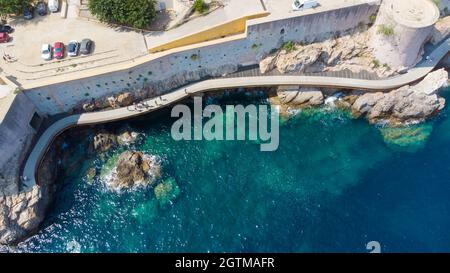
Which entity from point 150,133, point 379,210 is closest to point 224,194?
point 150,133

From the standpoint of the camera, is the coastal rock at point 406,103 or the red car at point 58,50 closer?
the red car at point 58,50

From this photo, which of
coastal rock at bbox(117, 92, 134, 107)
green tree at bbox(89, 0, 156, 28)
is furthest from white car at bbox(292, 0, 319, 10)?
coastal rock at bbox(117, 92, 134, 107)

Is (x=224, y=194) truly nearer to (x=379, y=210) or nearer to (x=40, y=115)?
(x=379, y=210)

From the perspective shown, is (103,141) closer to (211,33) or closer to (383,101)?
(211,33)

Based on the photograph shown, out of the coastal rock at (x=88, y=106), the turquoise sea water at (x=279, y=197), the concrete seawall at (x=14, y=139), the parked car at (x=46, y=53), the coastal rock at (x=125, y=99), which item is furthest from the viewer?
the coastal rock at (x=88, y=106)

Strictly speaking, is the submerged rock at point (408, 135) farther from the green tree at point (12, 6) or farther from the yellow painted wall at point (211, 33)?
the green tree at point (12, 6)

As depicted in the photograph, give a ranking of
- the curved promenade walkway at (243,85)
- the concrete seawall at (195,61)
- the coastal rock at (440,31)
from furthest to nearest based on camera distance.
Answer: the coastal rock at (440,31) → the curved promenade walkway at (243,85) → the concrete seawall at (195,61)

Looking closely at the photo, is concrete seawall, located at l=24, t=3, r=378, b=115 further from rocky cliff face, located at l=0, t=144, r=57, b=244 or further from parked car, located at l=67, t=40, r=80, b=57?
rocky cliff face, located at l=0, t=144, r=57, b=244

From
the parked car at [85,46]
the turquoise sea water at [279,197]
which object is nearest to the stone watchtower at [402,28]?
the turquoise sea water at [279,197]
